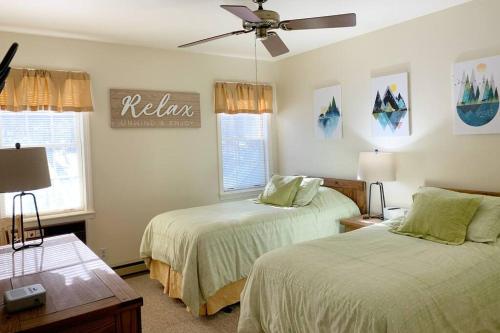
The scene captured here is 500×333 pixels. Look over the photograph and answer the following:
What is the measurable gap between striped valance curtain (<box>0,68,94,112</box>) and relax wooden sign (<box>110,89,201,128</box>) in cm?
33

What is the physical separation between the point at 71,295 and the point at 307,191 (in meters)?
2.94

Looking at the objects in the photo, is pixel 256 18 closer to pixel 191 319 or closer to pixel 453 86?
pixel 453 86

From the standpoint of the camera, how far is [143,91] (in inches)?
171

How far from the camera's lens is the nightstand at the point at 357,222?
3.75 metres

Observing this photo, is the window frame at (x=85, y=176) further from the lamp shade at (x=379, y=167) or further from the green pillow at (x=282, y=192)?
the lamp shade at (x=379, y=167)

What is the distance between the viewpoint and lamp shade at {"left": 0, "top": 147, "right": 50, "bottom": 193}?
218 centimetres

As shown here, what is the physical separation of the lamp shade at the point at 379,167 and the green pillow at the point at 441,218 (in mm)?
719

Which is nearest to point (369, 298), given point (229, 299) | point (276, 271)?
point (276, 271)

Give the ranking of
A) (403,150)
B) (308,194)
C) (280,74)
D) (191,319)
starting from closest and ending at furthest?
(191,319)
(403,150)
(308,194)
(280,74)

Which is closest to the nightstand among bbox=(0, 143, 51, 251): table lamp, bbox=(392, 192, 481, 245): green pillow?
bbox=(392, 192, 481, 245): green pillow

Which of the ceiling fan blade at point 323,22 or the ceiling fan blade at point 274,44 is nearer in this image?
the ceiling fan blade at point 323,22

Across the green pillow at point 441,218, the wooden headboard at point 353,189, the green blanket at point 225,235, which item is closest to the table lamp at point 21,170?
the green blanket at point 225,235

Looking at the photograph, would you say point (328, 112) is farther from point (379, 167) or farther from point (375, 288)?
point (375, 288)

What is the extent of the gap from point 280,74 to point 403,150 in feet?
7.31
